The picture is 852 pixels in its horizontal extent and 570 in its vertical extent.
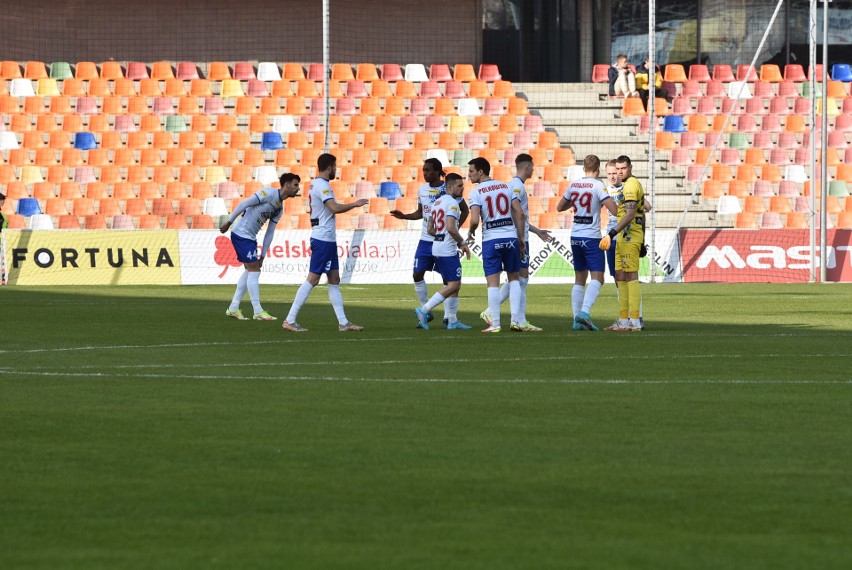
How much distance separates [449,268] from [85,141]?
65.2 feet

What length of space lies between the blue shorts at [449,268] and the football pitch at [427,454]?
2.42 m

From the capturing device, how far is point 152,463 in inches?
Result: 285

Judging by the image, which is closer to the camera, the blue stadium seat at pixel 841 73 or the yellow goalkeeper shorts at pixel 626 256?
the yellow goalkeeper shorts at pixel 626 256

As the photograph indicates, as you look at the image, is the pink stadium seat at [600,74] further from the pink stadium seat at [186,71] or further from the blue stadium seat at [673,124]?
the pink stadium seat at [186,71]

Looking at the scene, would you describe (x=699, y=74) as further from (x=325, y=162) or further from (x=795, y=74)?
(x=325, y=162)

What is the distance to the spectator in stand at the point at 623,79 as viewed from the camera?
38188mm

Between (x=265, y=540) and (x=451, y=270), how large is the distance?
11765mm

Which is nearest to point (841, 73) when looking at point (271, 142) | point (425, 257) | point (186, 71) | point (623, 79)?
point (623, 79)

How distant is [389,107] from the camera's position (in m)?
37.1

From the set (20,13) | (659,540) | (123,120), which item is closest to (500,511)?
(659,540)

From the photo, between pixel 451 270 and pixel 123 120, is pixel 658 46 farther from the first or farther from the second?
pixel 451 270

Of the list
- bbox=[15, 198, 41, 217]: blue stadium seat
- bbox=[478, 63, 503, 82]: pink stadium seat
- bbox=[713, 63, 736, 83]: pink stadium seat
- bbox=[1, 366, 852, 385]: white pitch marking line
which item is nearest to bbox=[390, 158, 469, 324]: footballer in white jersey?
Answer: bbox=[1, 366, 852, 385]: white pitch marking line

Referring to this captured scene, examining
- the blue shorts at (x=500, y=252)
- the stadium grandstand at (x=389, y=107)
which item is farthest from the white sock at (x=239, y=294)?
the stadium grandstand at (x=389, y=107)

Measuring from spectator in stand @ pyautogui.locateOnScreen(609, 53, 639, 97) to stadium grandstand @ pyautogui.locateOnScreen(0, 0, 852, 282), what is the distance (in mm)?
417
